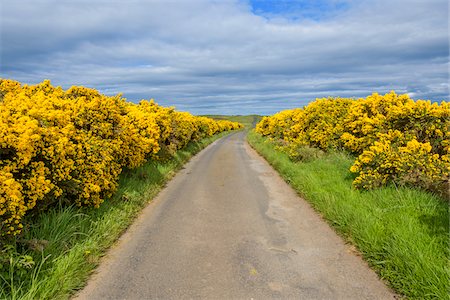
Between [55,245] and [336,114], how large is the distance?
44.5 ft

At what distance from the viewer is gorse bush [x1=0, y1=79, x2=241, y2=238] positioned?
16.7 feet

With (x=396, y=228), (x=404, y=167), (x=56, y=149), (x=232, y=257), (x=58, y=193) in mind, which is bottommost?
(x=232, y=257)

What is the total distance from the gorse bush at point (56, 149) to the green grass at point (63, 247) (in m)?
0.30

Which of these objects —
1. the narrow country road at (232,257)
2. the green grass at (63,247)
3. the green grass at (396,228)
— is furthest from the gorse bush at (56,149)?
the green grass at (396,228)

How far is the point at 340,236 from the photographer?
6512 millimetres

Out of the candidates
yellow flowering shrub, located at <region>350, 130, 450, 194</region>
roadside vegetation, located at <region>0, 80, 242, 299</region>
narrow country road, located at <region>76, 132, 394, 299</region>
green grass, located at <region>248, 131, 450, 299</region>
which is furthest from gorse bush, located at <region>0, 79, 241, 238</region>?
yellow flowering shrub, located at <region>350, 130, 450, 194</region>

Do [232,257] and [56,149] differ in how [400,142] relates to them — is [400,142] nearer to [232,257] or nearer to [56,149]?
[232,257]

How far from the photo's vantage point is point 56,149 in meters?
6.09

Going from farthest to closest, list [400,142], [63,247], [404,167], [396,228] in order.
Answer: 1. [400,142]
2. [404,167]
3. [396,228]
4. [63,247]

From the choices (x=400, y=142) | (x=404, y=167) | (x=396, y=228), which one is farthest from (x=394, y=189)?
(x=396, y=228)

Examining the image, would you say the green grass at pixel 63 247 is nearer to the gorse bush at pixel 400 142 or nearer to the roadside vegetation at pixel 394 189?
the roadside vegetation at pixel 394 189

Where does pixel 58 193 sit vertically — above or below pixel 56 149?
below

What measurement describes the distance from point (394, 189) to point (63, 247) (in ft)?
22.2

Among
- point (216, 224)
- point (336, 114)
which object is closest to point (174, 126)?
point (336, 114)
